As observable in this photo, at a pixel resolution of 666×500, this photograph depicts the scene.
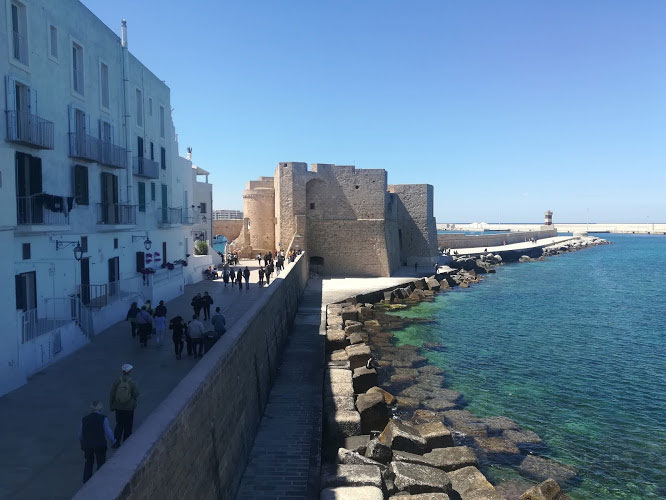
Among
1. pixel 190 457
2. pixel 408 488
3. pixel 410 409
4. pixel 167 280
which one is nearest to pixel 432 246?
pixel 167 280

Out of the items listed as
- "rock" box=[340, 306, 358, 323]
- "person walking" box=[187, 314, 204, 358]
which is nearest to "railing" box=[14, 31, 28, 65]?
"person walking" box=[187, 314, 204, 358]

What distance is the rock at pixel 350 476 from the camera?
765 centimetres

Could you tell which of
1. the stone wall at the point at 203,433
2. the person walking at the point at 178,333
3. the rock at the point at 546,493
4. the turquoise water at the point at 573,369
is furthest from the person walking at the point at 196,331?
the rock at the point at 546,493

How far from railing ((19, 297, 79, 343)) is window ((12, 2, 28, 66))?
5415 millimetres

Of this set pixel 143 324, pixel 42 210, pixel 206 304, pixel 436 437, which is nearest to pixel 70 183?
pixel 42 210

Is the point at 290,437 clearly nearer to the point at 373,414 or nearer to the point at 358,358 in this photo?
the point at 373,414

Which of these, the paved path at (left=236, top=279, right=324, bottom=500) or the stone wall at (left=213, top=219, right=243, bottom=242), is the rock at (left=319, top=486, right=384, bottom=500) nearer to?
the paved path at (left=236, top=279, right=324, bottom=500)

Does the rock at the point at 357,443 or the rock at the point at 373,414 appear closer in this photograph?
the rock at the point at 357,443

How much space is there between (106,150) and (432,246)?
29467 millimetres

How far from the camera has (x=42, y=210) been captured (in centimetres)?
1127

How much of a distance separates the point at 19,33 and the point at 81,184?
3.91 m

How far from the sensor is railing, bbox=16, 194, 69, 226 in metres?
10.7

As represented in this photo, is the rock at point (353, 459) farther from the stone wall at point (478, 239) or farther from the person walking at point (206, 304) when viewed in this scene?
the stone wall at point (478, 239)

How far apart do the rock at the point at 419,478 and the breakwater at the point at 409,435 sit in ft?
0.05
